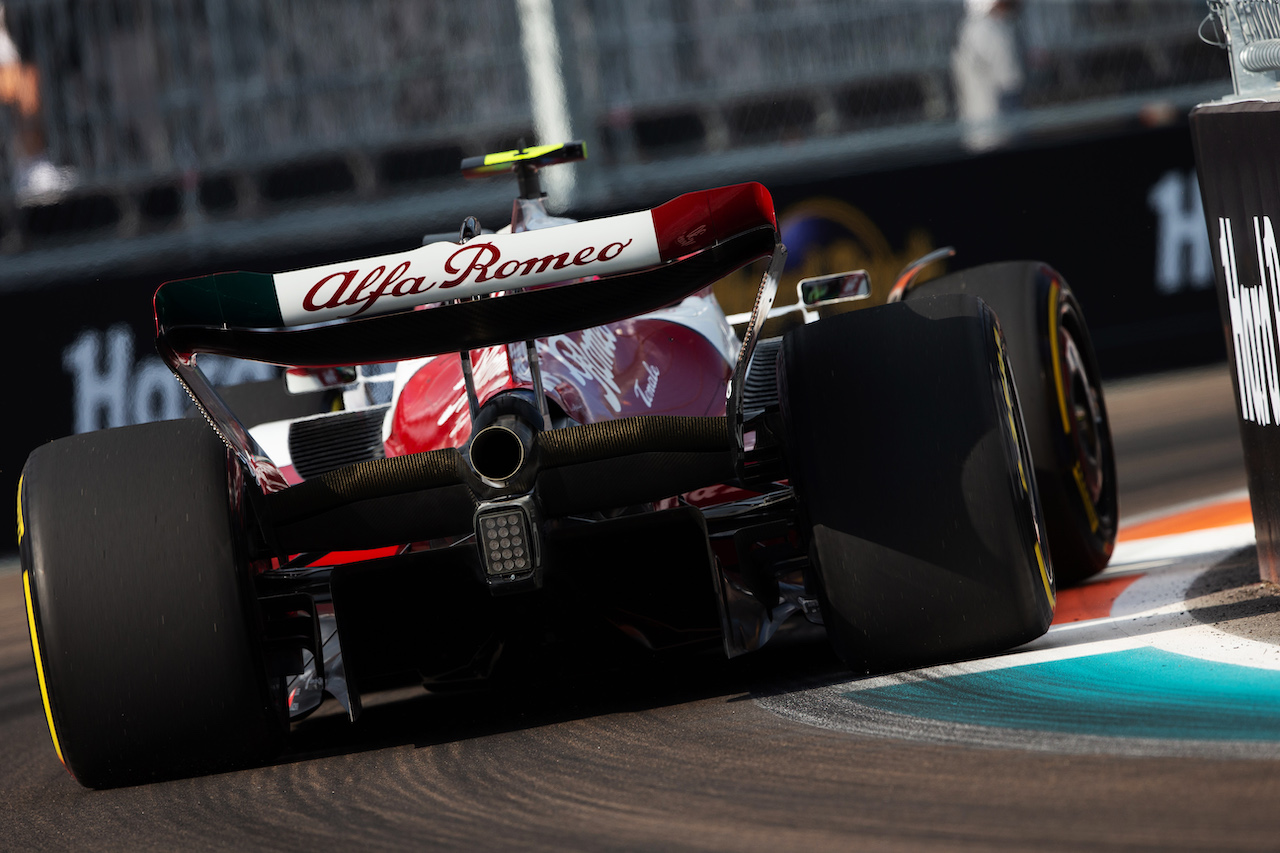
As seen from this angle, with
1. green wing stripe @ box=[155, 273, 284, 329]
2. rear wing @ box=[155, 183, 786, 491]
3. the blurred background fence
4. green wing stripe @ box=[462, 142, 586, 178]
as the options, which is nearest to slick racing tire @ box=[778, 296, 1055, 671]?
rear wing @ box=[155, 183, 786, 491]

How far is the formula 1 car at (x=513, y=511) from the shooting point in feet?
11.0

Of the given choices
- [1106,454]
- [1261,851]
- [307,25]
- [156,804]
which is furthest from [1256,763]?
[307,25]

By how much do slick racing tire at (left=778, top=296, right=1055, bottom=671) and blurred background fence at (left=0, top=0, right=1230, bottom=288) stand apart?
7229mm

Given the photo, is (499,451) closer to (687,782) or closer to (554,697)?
(687,782)

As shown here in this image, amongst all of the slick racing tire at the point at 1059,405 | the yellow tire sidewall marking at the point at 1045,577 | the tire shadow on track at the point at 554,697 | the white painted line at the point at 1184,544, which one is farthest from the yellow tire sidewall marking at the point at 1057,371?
the yellow tire sidewall marking at the point at 1045,577

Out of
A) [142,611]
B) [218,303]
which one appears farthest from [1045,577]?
[142,611]

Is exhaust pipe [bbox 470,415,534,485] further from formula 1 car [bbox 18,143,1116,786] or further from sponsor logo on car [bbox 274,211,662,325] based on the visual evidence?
sponsor logo on car [bbox 274,211,662,325]

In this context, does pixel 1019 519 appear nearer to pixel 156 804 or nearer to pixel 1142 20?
pixel 156 804

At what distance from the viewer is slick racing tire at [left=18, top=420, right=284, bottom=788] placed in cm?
365

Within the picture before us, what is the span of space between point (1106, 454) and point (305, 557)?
2.73 meters

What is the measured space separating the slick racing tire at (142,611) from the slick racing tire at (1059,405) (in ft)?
7.38

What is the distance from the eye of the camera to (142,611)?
364 centimetres

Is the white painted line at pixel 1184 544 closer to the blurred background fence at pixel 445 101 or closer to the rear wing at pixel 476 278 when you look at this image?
the rear wing at pixel 476 278

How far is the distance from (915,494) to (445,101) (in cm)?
869
